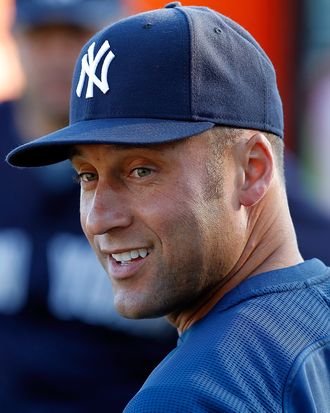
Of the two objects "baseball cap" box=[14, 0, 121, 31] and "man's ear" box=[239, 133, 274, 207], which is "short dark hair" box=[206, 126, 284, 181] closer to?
"man's ear" box=[239, 133, 274, 207]

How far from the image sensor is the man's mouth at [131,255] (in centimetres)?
213

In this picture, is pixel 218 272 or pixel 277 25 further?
pixel 277 25

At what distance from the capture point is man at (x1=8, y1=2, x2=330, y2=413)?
2016 mm

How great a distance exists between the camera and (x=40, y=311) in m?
4.02

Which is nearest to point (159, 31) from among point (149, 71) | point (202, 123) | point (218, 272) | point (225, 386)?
point (149, 71)

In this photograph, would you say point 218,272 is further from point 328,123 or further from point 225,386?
point 328,123

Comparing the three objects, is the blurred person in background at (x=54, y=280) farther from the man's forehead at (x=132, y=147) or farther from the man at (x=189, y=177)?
the man's forehead at (x=132, y=147)

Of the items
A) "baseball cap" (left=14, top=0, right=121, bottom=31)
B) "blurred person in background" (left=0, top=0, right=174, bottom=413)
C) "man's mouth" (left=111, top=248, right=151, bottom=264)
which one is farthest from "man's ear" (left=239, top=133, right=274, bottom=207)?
"baseball cap" (left=14, top=0, right=121, bottom=31)

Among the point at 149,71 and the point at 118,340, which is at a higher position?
the point at 149,71

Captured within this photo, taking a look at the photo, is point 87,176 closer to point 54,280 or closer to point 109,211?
point 109,211

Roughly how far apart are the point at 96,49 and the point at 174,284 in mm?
553

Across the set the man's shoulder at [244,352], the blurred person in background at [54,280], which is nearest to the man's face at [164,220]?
the man's shoulder at [244,352]

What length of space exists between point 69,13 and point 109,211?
252 centimetres

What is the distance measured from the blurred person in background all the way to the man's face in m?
1.75
